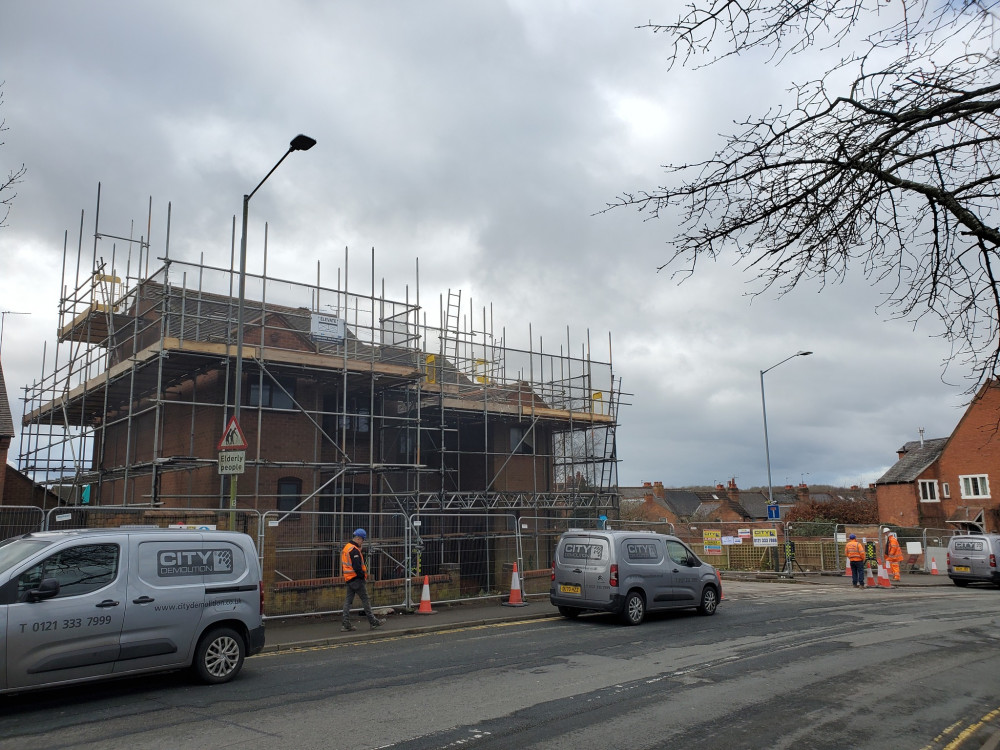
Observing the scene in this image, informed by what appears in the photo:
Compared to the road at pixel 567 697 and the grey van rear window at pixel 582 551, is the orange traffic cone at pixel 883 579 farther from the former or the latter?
the grey van rear window at pixel 582 551

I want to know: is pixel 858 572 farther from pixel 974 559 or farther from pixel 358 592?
pixel 358 592

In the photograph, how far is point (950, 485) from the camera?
170 ft

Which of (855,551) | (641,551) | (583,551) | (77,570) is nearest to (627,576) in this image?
(641,551)

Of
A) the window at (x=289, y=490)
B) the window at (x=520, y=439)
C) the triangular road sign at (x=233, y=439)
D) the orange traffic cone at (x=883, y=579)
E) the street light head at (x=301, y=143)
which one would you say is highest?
the street light head at (x=301, y=143)

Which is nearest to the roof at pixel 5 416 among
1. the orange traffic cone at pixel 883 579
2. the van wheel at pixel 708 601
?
the van wheel at pixel 708 601

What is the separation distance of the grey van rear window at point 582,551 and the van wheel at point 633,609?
2.96 feet

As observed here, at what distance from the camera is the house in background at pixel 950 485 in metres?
49.7

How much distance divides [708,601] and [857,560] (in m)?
10.2

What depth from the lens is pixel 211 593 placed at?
9164 millimetres

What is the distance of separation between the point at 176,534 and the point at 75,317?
16.8m

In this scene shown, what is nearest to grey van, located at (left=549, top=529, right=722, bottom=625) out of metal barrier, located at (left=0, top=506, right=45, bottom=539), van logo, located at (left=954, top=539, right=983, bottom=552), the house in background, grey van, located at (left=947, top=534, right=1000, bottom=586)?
metal barrier, located at (left=0, top=506, right=45, bottom=539)

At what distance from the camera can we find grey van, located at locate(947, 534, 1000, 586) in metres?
25.3

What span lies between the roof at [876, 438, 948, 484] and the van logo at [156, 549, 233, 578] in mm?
53606

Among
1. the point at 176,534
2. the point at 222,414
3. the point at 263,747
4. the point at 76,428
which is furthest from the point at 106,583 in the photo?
the point at 76,428
